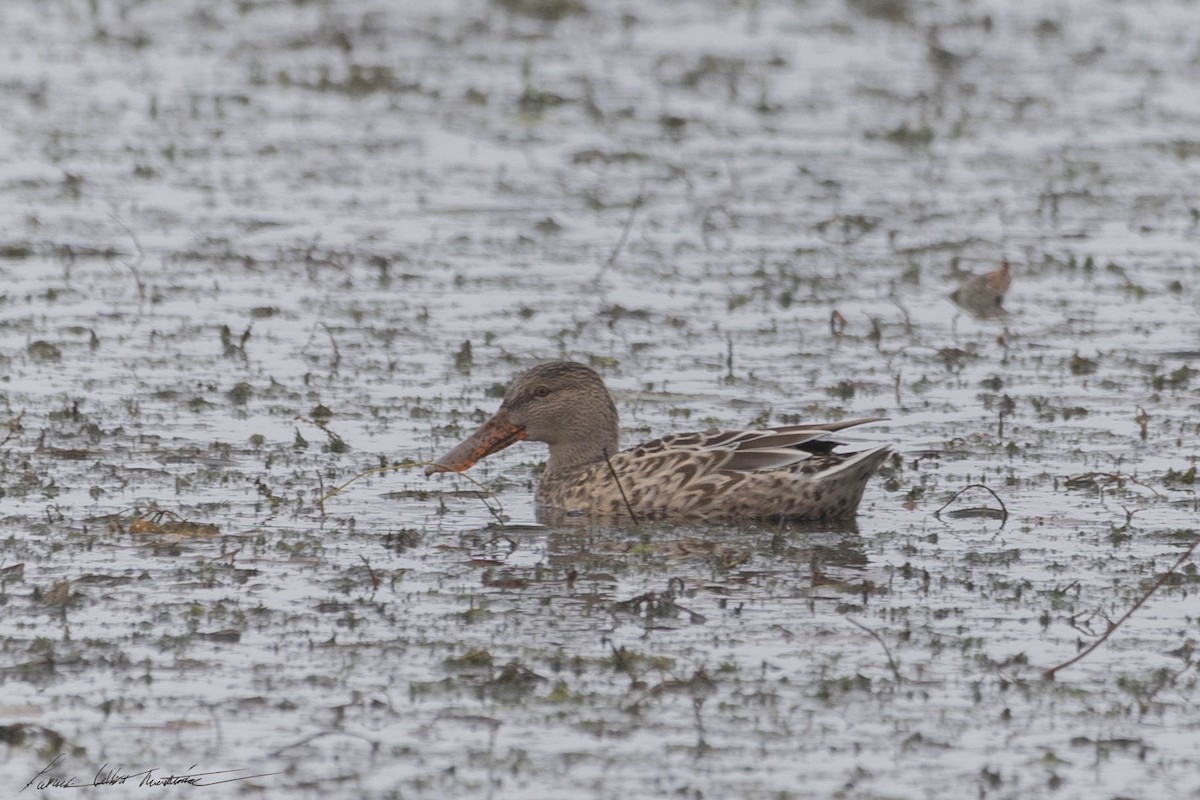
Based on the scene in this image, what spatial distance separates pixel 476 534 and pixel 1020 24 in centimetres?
1937

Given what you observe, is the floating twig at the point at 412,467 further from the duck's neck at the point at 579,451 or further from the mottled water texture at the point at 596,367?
the duck's neck at the point at 579,451

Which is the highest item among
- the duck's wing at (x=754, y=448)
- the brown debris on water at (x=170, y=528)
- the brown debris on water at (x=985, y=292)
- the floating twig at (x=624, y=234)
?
the floating twig at (x=624, y=234)

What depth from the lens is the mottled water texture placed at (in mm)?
7121

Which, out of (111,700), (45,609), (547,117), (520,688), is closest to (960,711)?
(520,688)

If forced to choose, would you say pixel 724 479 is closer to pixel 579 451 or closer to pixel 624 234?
pixel 579 451

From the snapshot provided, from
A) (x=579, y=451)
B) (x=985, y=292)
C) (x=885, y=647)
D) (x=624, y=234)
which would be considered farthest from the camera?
(x=624, y=234)

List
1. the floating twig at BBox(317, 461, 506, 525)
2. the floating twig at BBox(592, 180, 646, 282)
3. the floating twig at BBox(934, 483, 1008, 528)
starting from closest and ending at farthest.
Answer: the floating twig at BBox(934, 483, 1008, 528) → the floating twig at BBox(317, 461, 506, 525) → the floating twig at BBox(592, 180, 646, 282)

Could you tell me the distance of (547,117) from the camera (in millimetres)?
21500

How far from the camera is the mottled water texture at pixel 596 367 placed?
23.4 ft

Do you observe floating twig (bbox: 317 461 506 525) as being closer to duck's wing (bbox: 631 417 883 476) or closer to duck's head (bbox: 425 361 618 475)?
duck's head (bbox: 425 361 618 475)

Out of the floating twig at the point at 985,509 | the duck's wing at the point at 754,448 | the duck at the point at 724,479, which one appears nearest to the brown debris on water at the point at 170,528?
the duck at the point at 724,479

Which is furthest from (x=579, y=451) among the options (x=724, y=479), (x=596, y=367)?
(x=596, y=367)

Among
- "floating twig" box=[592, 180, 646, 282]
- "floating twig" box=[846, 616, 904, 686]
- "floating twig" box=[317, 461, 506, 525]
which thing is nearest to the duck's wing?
"floating twig" box=[317, 461, 506, 525]

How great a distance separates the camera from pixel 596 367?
42.7 ft
